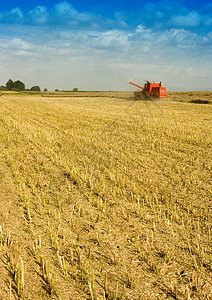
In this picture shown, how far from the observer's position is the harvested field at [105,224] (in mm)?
2246

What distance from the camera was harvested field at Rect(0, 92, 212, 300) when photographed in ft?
7.37

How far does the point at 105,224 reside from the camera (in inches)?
129

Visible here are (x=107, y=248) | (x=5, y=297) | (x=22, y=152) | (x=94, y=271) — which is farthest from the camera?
(x=22, y=152)

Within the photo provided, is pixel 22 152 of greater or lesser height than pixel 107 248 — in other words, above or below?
above

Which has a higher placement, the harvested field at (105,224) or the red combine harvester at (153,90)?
the red combine harvester at (153,90)

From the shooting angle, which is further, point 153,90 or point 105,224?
point 153,90

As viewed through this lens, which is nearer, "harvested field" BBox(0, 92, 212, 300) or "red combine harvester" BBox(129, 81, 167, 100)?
"harvested field" BBox(0, 92, 212, 300)

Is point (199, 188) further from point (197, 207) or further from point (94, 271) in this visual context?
point (94, 271)

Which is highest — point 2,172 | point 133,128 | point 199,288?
point 133,128

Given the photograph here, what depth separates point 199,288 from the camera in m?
2.22

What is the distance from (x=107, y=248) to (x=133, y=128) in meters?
8.11

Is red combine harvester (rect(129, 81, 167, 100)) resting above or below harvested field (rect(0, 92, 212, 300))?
above

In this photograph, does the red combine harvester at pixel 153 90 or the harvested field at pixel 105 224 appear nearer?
the harvested field at pixel 105 224

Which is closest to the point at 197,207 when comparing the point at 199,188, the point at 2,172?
the point at 199,188
